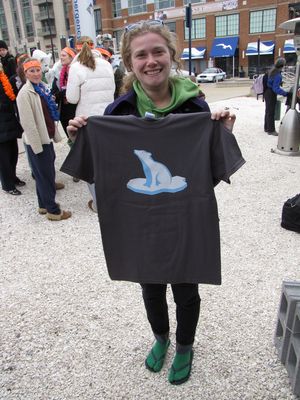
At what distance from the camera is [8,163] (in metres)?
4.97

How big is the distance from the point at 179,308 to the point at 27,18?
72245 mm

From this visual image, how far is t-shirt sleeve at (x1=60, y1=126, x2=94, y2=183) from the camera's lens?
5.40ft

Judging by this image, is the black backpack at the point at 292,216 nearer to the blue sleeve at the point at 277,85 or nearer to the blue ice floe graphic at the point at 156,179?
the blue ice floe graphic at the point at 156,179

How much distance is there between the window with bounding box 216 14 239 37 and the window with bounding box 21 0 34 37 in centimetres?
3606

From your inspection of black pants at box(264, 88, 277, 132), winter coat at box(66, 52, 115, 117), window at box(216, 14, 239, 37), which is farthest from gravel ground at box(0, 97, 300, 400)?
window at box(216, 14, 239, 37)

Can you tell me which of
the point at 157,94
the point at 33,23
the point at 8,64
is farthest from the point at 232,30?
the point at 157,94

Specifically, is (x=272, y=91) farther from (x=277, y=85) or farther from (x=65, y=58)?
(x=65, y=58)

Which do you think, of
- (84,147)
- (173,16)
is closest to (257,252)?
(84,147)

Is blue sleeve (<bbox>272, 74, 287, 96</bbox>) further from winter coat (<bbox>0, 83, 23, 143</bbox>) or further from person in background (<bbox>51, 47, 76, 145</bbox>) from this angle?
winter coat (<bbox>0, 83, 23, 143</bbox>)

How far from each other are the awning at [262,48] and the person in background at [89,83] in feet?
131

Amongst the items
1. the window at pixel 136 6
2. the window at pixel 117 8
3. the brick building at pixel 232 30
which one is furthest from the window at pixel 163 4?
the window at pixel 117 8

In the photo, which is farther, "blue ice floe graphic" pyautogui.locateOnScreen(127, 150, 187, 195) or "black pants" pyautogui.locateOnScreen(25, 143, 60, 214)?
"black pants" pyautogui.locateOnScreen(25, 143, 60, 214)

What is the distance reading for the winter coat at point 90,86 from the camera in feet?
13.2

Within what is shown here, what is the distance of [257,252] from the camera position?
3.34 meters
